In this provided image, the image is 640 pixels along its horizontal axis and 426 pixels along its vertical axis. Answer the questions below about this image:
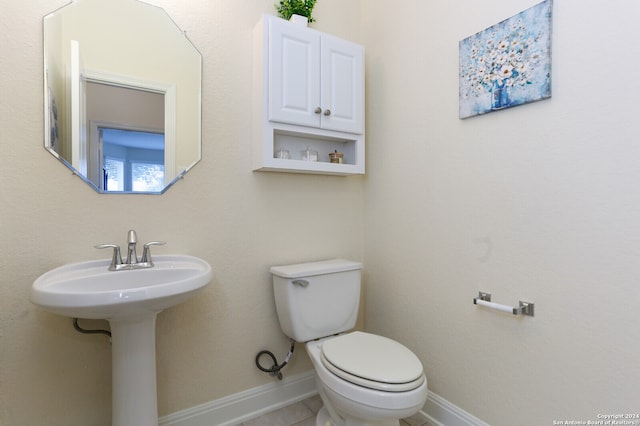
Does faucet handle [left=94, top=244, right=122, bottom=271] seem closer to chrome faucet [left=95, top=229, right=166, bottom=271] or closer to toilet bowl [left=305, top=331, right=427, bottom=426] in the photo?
chrome faucet [left=95, top=229, right=166, bottom=271]

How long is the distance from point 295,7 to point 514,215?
1423 mm

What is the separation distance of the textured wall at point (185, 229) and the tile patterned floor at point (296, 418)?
18 cm

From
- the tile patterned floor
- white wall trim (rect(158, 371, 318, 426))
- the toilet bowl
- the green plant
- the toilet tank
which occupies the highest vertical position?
the green plant

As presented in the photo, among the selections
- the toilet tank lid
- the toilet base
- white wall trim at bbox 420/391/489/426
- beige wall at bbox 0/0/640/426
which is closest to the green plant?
beige wall at bbox 0/0/640/426

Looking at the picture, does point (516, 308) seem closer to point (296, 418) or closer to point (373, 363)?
point (373, 363)

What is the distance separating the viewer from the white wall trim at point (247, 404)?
4.86ft

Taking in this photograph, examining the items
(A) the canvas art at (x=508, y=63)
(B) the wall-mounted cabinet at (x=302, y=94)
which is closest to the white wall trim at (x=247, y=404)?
(B) the wall-mounted cabinet at (x=302, y=94)

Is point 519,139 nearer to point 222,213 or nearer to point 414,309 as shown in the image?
point 414,309

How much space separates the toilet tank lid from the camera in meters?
1.54

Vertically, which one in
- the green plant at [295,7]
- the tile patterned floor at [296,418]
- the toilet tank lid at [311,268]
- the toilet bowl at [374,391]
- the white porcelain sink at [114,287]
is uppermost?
the green plant at [295,7]

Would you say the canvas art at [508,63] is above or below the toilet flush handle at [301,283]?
above

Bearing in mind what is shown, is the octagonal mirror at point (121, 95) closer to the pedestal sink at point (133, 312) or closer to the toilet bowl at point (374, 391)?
the pedestal sink at point (133, 312)

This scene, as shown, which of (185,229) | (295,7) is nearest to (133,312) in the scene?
(185,229)

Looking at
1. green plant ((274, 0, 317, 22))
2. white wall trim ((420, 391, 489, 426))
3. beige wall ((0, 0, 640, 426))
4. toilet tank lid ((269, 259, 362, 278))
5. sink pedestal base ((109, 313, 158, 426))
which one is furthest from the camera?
green plant ((274, 0, 317, 22))
